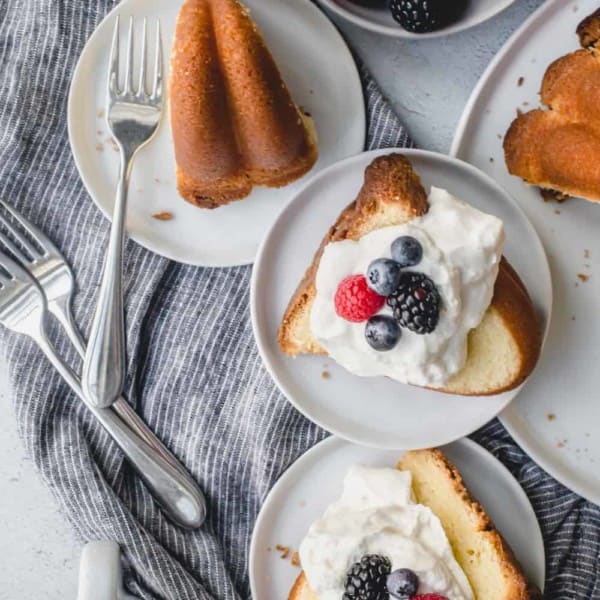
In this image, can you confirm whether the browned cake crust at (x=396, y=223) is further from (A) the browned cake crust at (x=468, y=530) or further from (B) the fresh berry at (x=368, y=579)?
(B) the fresh berry at (x=368, y=579)

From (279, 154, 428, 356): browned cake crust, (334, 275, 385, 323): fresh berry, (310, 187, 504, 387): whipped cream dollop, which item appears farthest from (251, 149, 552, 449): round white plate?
(334, 275, 385, 323): fresh berry

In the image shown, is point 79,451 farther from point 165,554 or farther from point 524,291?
point 524,291

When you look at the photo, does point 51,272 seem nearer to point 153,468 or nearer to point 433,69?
point 153,468

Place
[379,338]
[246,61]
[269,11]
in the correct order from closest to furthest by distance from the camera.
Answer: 1. [379,338]
2. [246,61]
3. [269,11]

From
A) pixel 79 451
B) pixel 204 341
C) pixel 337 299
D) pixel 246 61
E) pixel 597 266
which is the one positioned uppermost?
pixel 246 61

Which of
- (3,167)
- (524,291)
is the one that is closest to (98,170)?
(3,167)

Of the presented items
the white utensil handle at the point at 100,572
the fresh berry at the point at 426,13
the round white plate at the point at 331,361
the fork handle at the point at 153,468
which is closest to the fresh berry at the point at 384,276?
the round white plate at the point at 331,361
